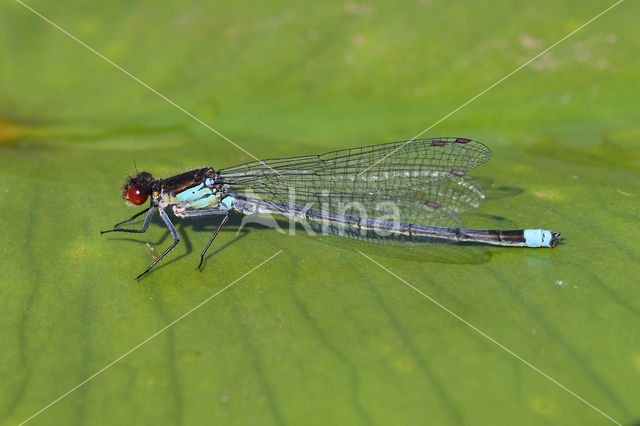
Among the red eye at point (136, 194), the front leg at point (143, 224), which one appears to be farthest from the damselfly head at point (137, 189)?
the front leg at point (143, 224)

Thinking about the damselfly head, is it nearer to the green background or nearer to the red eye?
the red eye

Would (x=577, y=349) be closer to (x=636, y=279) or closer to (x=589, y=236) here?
(x=636, y=279)

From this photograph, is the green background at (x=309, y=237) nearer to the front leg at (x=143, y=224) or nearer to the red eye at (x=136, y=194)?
the front leg at (x=143, y=224)

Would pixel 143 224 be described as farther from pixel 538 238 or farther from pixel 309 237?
pixel 538 238

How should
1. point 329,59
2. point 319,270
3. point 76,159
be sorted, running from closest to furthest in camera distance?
point 319,270
point 76,159
point 329,59

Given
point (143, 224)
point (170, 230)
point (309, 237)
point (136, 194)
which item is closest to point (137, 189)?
point (136, 194)

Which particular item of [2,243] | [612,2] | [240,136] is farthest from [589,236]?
[2,243]
